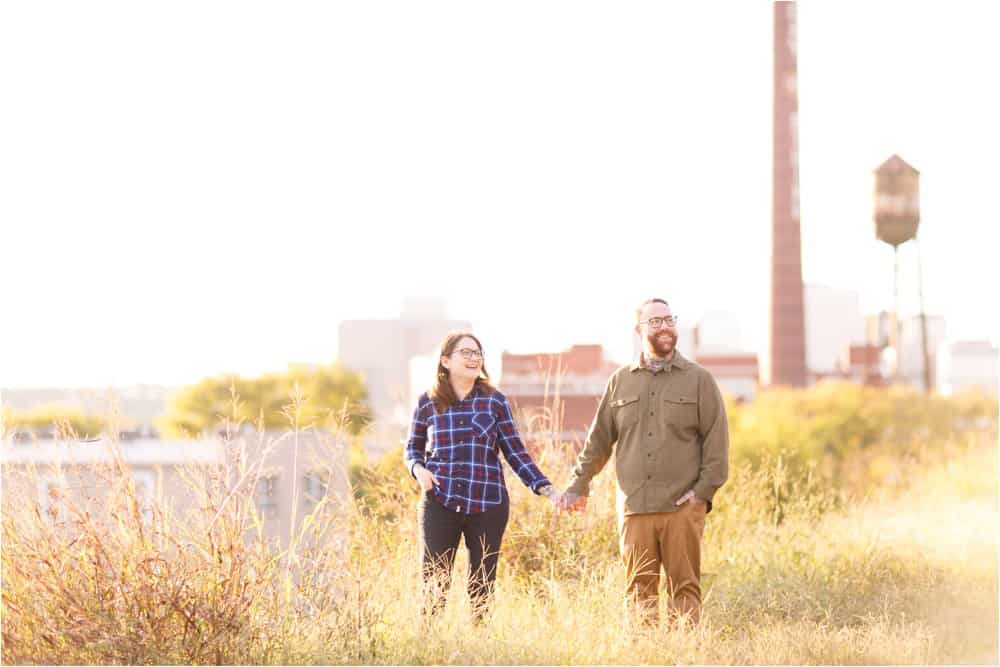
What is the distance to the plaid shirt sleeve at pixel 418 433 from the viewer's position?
5477 millimetres

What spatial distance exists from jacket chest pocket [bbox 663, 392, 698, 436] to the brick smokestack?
33.7 metres

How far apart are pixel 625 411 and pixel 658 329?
45 cm

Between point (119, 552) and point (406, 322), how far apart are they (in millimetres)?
102354

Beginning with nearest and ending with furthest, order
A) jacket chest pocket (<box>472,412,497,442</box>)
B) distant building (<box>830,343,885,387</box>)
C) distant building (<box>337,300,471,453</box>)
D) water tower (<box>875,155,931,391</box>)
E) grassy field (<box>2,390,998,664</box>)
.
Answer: grassy field (<box>2,390,998,664</box>), jacket chest pocket (<box>472,412,497,442</box>), water tower (<box>875,155,931,391</box>), distant building (<box>830,343,885,387</box>), distant building (<box>337,300,471,453</box>)

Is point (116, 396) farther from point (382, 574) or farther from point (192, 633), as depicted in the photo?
point (382, 574)

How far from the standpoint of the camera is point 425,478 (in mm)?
5305

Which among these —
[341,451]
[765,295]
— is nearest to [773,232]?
[765,295]

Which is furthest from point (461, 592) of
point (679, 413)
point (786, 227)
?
point (786, 227)

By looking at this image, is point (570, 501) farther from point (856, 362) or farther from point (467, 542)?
point (856, 362)

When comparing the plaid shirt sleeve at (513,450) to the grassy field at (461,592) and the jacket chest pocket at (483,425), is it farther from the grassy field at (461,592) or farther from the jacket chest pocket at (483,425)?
the grassy field at (461,592)

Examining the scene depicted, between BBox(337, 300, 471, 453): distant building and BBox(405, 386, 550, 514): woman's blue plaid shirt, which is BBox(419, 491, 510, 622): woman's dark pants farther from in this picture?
BBox(337, 300, 471, 453): distant building

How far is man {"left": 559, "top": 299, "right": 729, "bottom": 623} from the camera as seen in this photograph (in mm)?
5461

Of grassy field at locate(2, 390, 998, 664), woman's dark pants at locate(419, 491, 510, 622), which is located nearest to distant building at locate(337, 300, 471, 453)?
grassy field at locate(2, 390, 998, 664)

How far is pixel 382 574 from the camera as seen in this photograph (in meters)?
5.66
